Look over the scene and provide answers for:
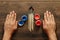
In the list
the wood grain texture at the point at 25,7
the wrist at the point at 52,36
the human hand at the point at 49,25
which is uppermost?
the wood grain texture at the point at 25,7

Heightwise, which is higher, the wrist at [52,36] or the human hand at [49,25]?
the human hand at [49,25]

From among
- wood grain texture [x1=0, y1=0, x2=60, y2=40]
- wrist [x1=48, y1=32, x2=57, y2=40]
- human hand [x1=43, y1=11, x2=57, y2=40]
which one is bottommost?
wrist [x1=48, y1=32, x2=57, y2=40]

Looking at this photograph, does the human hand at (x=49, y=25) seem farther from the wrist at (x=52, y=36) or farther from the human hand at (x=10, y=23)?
the human hand at (x=10, y=23)

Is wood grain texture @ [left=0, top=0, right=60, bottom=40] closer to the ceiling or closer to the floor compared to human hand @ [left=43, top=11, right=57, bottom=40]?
closer to the ceiling

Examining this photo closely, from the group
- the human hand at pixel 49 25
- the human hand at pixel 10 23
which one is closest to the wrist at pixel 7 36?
the human hand at pixel 10 23

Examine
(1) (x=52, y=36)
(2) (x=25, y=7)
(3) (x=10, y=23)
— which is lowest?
(1) (x=52, y=36)

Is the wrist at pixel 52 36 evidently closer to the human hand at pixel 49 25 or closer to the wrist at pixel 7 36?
the human hand at pixel 49 25

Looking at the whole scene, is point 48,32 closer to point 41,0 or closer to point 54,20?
point 54,20

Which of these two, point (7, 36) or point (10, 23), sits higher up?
point (10, 23)

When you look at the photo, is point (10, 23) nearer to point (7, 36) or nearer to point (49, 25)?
point (7, 36)

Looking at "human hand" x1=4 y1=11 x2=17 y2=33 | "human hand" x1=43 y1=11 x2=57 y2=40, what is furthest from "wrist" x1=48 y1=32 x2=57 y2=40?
"human hand" x1=4 y1=11 x2=17 y2=33

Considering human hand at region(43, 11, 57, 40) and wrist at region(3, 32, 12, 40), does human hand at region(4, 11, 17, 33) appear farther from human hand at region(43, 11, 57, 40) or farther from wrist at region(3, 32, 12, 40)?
human hand at region(43, 11, 57, 40)

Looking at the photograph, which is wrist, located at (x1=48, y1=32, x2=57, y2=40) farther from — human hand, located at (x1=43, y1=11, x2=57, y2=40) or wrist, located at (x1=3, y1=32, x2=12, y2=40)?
wrist, located at (x1=3, y1=32, x2=12, y2=40)

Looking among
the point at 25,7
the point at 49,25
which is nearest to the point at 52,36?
the point at 49,25
